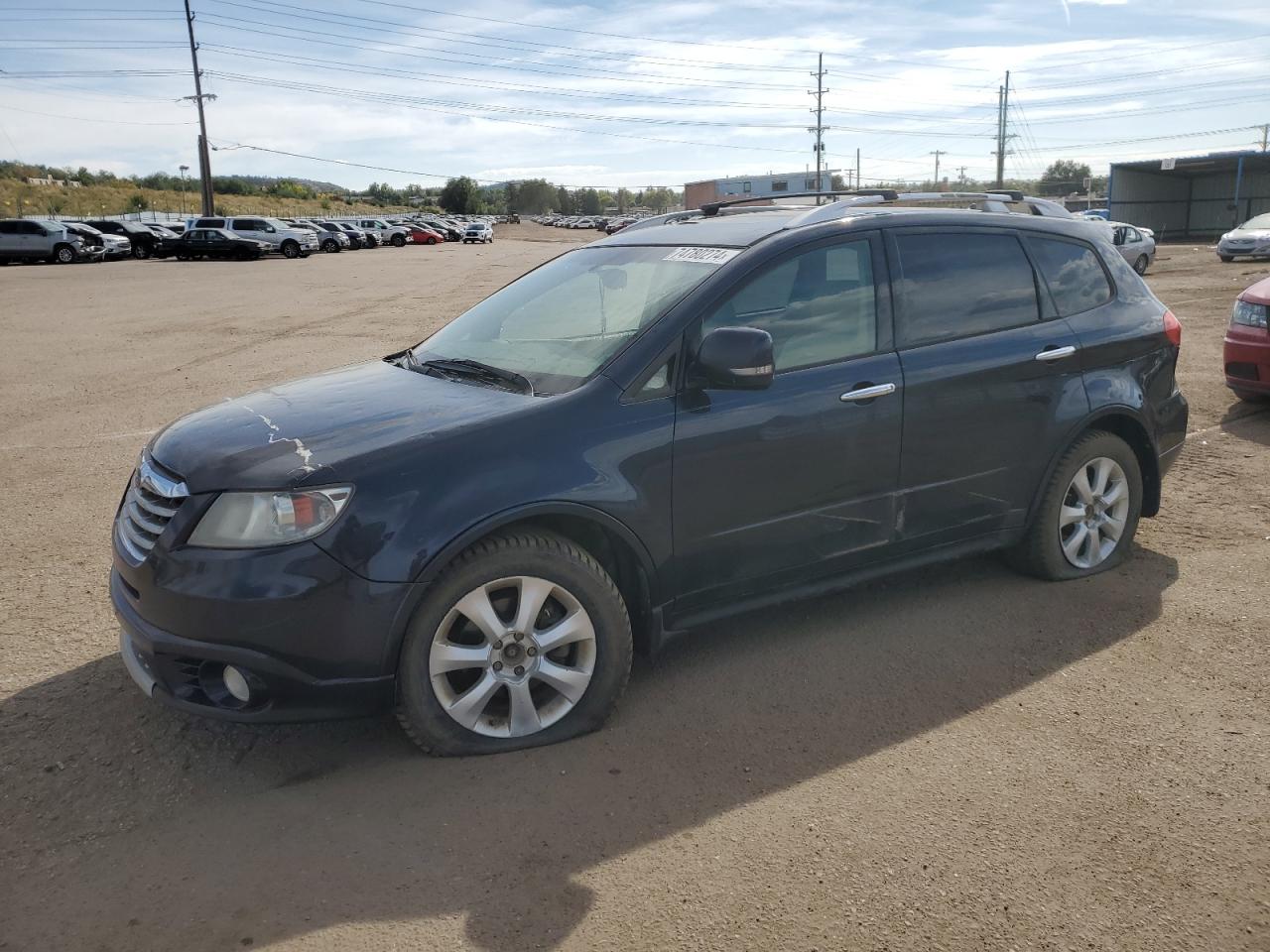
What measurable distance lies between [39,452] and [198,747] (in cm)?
536

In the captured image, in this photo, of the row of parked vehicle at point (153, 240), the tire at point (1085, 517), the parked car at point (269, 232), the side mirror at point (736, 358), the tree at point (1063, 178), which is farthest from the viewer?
the tree at point (1063, 178)

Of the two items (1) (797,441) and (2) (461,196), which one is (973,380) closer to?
(1) (797,441)

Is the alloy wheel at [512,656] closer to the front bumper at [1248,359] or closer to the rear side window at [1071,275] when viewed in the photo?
the rear side window at [1071,275]

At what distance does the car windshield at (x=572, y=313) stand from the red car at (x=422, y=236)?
63274mm

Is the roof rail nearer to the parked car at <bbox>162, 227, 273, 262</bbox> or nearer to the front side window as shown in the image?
the front side window

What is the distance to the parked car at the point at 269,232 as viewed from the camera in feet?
140

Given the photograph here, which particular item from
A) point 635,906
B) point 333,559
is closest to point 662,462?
point 333,559

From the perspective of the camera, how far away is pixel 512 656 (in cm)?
338

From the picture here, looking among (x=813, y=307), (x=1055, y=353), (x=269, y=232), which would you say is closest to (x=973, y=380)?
(x=1055, y=353)

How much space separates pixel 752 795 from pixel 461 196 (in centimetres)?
13855

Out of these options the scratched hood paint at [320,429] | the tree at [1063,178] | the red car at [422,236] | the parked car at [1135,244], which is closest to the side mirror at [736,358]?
the scratched hood paint at [320,429]

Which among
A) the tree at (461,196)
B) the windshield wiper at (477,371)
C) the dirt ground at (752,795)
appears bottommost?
the dirt ground at (752,795)

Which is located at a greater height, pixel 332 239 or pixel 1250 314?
pixel 332 239

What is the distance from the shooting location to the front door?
3742 millimetres
